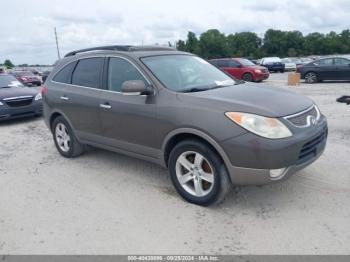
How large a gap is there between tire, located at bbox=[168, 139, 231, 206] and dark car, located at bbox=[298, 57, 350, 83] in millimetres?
16967

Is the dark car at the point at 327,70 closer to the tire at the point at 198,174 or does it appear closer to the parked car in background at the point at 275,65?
the parked car in background at the point at 275,65

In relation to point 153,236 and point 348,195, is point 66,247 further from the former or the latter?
point 348,195

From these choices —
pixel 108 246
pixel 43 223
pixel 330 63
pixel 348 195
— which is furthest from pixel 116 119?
pixel 330 63

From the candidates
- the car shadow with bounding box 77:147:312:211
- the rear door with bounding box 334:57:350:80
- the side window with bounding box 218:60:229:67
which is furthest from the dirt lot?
the side window with bounding box 218:60:229:67

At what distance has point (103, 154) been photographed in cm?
645

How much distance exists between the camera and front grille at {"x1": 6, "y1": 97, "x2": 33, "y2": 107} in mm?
9969

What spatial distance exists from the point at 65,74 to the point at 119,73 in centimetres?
151

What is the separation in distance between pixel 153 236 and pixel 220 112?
1.43m

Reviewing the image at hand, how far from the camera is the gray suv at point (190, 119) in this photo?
12.2ft

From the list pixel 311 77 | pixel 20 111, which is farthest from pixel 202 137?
pixel 311 77

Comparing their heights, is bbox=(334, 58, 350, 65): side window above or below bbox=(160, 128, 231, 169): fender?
below

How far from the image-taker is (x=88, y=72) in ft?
18.4

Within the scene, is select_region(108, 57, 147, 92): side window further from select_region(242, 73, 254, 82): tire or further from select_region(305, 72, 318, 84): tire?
select_region(305, 72, 318, 84): tire

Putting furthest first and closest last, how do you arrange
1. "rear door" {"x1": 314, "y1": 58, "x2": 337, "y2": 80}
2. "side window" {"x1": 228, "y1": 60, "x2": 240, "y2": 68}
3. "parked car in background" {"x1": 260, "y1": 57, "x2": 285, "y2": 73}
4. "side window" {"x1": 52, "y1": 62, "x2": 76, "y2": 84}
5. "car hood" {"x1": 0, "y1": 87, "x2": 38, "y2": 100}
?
1. "parked car in background" {"x1": 260, "y1": 57, "x2": 285, "y2": 73}
2. "side window" {"x1": 228, "y1": 60, "x2": 240, "y2": 68}
3. "rear door" {"x1": 314, "y1": 58, "x2": 337, "y2": 80}
4. "car hood" {"x1": 0, "y1": 87, "x2": 38, "y2": 100}
5. "side window" {"x1": 52, "y1": 62, "x2": 76, "y2": 84}
